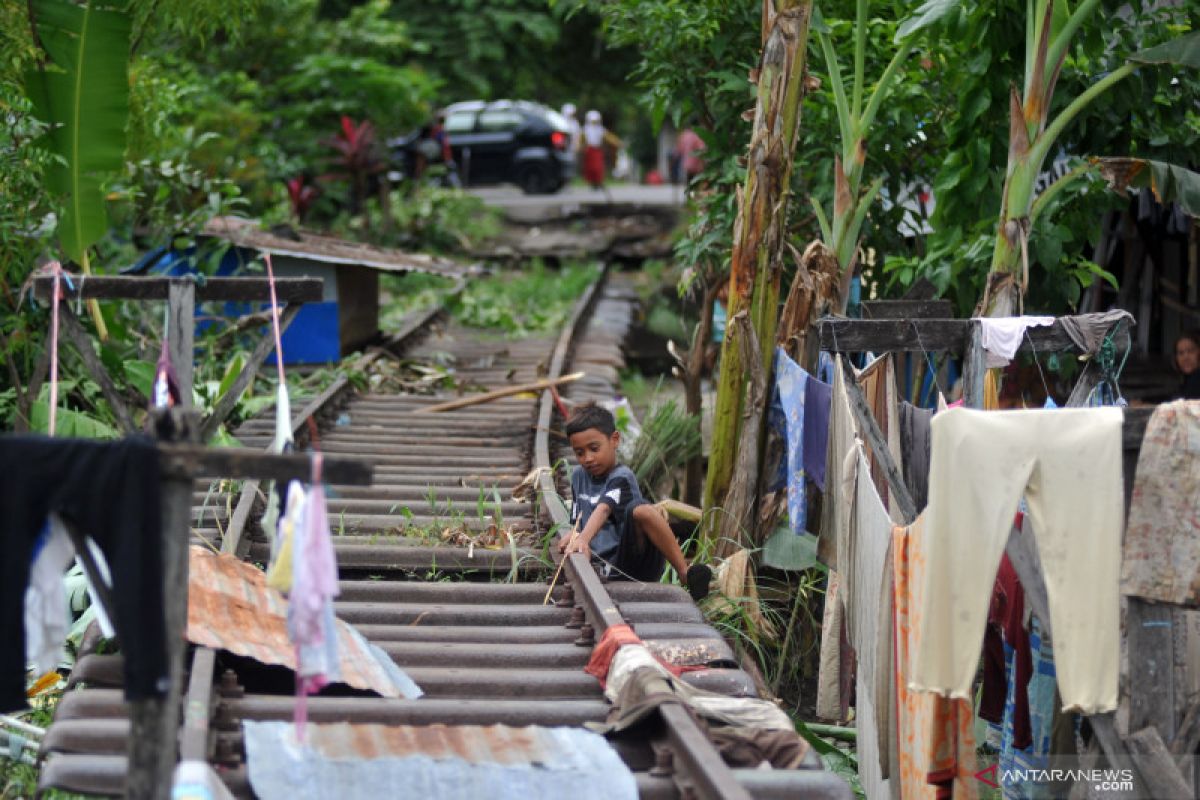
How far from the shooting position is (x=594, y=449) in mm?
6625

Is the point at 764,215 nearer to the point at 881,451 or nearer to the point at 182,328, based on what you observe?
the point at 881,451

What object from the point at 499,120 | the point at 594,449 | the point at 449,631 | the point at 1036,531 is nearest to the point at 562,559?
the point at 594,449

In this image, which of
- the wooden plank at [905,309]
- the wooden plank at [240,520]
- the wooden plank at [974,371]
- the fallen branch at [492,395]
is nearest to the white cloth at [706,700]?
the wooden plank at [974,371]

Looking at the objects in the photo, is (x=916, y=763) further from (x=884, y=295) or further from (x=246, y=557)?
(x=884, y=295)

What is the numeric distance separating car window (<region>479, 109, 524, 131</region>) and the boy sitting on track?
2464 centimetres

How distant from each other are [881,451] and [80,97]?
6.21 metres

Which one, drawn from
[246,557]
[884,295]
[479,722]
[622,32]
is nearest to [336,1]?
[622,32]

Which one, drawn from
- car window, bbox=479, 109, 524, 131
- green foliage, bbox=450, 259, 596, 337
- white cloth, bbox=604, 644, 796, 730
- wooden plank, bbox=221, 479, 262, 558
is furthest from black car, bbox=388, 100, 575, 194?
white cloth, bbox=604, 644, 796, 730

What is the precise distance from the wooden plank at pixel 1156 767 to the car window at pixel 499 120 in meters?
27.4

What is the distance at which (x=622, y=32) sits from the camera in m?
11.4

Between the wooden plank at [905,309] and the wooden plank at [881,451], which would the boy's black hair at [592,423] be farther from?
the wooden plank at [905,309]

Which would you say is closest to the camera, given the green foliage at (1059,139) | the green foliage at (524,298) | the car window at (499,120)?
the green foliage at (1059,139)

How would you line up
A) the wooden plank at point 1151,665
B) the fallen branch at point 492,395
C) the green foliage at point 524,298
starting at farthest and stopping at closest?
the green foliage at point 524,298
the fallen branch at point 492,395
the wooden plank at point 1151,665

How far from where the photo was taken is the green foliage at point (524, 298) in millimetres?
17109
